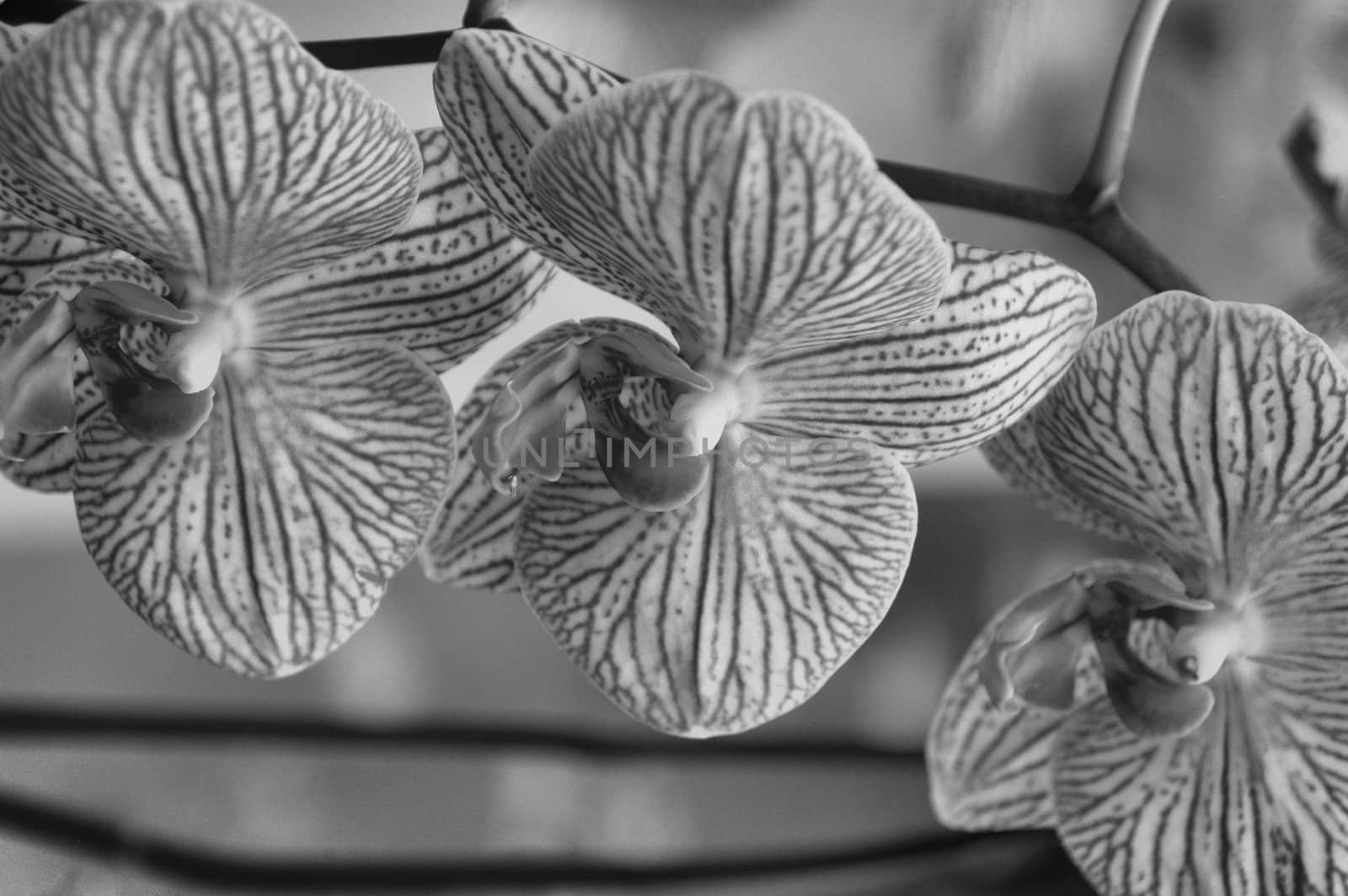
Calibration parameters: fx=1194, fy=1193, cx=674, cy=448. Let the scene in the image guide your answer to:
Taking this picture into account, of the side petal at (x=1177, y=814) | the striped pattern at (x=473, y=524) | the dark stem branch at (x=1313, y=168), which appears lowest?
the side petal at (x=1177, y=814)

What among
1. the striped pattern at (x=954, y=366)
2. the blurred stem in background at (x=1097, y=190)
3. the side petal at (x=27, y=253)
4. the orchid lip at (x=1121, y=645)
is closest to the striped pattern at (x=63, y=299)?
the side petal at (x=27, y=253)

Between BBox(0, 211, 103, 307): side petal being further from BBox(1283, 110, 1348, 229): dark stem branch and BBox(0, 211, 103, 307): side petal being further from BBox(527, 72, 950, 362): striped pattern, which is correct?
BBox(1283, 110, 1348, 229): dark stem branch

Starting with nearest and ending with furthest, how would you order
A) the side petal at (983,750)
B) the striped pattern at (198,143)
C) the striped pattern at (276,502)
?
the striped pattern at (198,143) → the striped pattern at (276,502) → the side petal at (983,750)

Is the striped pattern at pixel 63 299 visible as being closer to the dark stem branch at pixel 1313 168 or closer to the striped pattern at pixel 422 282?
the striped pattern at pixel 422 282

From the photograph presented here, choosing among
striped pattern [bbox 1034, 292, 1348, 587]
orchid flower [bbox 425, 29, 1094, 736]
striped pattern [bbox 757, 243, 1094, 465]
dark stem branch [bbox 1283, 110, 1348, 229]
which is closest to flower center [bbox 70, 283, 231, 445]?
orchid flower [bbox 425, 29, 1094, 736]

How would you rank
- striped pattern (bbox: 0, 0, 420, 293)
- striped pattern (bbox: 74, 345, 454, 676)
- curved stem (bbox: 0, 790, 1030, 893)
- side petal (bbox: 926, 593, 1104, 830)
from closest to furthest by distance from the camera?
striped pattern (bbox: 0, 0, 420, 293), striped pattern (bbox: 74, 345, 454, 676), side petal (bbox: 926, 593, 1104, 830), curved stem (bbox: 0, 790, 1030, 893)

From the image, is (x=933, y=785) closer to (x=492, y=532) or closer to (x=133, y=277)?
(x=492, y=532)
